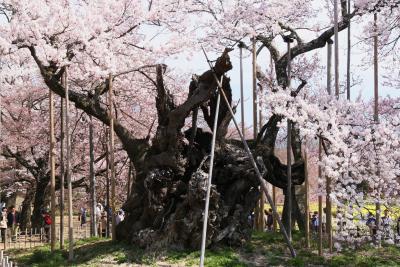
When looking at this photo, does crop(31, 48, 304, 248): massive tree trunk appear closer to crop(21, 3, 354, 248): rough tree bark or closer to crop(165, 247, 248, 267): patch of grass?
crop(21, 3, 354, 248): rough tree bark

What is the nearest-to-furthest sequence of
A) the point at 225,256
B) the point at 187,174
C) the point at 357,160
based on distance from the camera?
the point at 357,160, the point at 225,256, the point at 187,174

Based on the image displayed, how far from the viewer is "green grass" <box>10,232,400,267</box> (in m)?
12.6

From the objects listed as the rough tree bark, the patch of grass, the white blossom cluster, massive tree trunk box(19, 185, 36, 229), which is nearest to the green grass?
the patch of grass

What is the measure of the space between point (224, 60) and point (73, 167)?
1349 cm

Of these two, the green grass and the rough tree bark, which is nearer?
the green grass

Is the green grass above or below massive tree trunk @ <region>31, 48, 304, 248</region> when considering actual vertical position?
below

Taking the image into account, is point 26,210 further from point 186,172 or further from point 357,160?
point 357,160

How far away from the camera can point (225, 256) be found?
13.0 m

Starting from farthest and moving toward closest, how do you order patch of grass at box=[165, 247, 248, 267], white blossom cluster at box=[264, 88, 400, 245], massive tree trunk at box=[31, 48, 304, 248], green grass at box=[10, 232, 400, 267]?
massive tree trunk at box=[31, 48, 304, 248]
green grass at box=[10, 232, 400, 267]
patch of grass at box=[165, 247, 248, 267]
white blossom cluster at box=[264, 88, 400, 245]

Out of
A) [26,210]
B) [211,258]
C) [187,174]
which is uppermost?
[187,174]

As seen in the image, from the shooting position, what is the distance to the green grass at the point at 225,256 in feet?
41.3

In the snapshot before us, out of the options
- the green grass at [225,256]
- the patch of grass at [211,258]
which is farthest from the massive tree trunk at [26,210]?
the patch of grass at [211,258]

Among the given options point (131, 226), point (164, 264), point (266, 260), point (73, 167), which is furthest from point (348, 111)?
point (73, 167)

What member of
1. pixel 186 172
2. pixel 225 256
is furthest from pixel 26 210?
pixel 225 256
